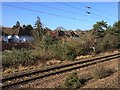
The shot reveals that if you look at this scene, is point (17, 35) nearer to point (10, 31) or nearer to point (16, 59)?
point (10, 31)

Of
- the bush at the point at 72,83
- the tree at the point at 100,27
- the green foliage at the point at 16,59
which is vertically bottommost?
the bush at the point at 72,83

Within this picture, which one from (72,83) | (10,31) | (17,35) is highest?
(10,31)

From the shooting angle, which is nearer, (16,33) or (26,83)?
(26,83)

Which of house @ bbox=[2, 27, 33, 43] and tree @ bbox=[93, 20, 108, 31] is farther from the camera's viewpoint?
house @ bbox=[2, 27, 33, 43]

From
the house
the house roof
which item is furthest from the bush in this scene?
the house

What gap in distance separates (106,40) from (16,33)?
1902 inches

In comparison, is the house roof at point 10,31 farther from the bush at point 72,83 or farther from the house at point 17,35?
the bush at point 72,83

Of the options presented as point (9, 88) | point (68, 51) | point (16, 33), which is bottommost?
point (9, 88)

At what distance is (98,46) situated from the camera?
141 ft

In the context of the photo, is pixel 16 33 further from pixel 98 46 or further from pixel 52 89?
pixel 52 89

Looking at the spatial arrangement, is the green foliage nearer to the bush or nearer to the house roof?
the bush

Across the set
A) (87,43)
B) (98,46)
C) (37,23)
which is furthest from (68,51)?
(37,23)

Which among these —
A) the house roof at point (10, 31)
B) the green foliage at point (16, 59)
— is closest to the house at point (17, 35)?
the house roof at point (10, 31)

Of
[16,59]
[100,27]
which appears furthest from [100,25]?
[16,59]
